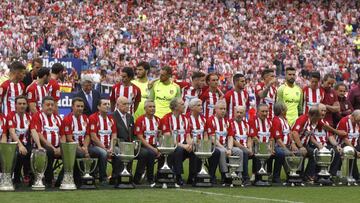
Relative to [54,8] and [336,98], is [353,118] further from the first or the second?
[54,8]

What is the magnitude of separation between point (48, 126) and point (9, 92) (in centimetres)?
126

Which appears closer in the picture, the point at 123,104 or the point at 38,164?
the point at 38,164

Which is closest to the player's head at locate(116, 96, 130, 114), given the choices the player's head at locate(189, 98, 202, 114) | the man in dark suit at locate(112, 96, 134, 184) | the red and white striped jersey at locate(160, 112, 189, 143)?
the man in dark suit at locate(112, 96, 134, 184)

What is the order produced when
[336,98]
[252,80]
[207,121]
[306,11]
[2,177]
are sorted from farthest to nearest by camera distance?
1. [306,11]
2. [252,80]
3. [336,98]
4. [207,121]
5. [2,177]

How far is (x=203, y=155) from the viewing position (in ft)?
47.5

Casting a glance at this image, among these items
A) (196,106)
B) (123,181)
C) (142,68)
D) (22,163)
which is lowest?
(123,181)

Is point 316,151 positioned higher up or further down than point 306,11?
further down

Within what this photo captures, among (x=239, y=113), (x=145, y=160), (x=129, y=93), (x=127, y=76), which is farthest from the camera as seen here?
(x=129, y=93)

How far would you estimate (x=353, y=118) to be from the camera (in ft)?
52.4

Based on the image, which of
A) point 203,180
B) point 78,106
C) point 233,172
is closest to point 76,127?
point 78,106

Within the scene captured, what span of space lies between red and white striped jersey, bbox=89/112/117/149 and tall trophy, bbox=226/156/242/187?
5.76 feet

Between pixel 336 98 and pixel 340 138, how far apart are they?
1.36m

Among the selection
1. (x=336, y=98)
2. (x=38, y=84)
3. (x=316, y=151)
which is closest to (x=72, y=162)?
(x=38, y=84)

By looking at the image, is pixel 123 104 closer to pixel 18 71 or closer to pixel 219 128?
pixel 219 128
